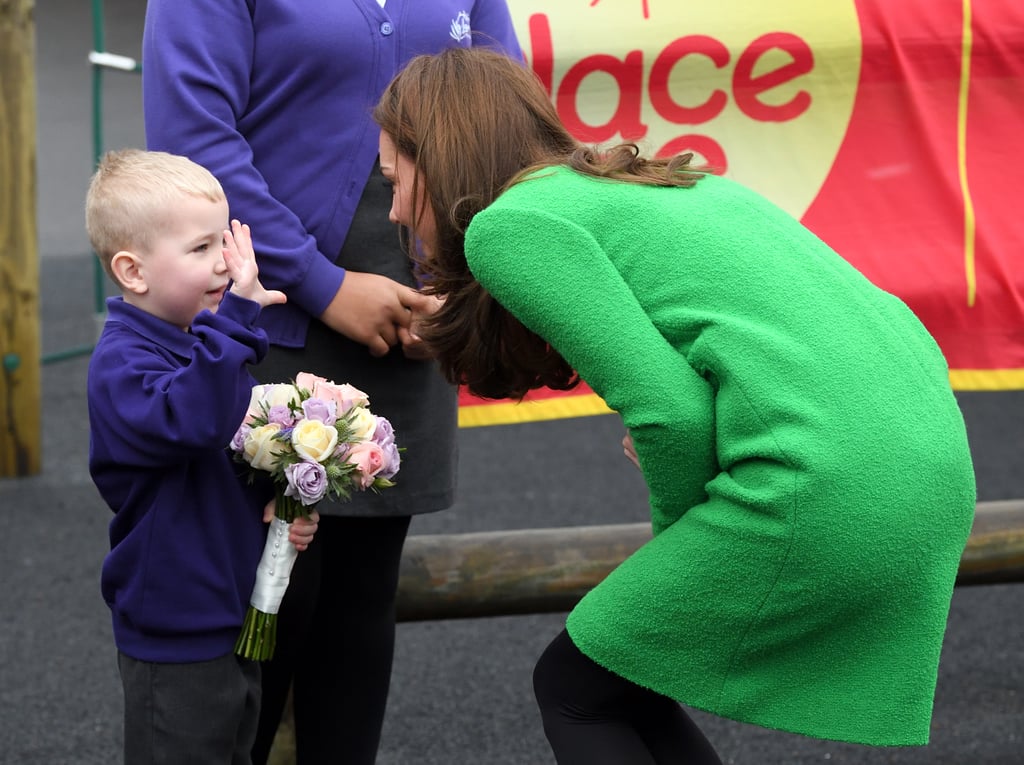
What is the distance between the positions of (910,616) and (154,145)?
1.39 meters

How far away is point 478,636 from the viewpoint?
4297 millimetres

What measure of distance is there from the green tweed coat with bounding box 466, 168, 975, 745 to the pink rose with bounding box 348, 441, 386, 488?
382 millimetres

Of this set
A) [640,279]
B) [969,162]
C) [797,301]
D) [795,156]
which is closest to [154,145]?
[640,279]

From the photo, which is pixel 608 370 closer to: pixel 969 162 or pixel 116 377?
pixel 116 377

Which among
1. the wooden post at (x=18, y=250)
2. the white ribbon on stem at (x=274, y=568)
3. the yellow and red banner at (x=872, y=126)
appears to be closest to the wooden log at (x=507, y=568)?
the yellow and red banner at (x=872, y=126)

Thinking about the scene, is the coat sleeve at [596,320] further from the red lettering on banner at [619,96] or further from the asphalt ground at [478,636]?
the asphalt ground at [478,636]

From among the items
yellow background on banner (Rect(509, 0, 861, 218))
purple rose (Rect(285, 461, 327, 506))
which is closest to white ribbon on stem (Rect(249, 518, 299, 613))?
purple rose (Rect(285, 461, 327, 506))

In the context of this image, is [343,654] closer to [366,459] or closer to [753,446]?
[366,459]

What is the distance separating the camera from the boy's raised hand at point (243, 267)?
2.08 meters

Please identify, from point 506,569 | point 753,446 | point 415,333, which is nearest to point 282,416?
point 415,333

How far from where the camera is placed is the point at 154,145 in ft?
7.68

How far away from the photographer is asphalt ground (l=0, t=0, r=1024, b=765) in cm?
342

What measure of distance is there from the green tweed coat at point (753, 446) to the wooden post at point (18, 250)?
4042 millimetres

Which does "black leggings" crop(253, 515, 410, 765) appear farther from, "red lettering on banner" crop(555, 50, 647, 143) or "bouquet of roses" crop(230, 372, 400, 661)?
"red lettering on banner" crop(555, 50, 647, 143)
